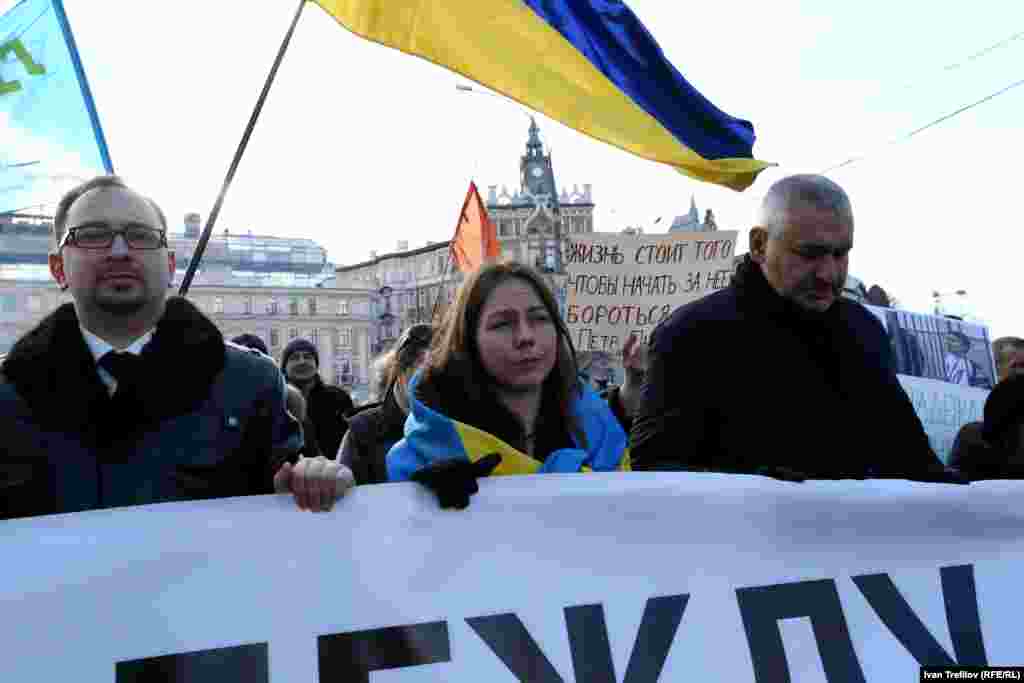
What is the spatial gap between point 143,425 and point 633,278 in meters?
6.51

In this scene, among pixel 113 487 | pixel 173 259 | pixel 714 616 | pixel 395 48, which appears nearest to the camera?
pixel 113 487

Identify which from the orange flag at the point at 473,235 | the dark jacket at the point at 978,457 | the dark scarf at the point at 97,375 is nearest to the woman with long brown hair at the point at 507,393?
the dark scarf at the point at 97,375

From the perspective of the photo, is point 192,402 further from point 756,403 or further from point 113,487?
point 756,403

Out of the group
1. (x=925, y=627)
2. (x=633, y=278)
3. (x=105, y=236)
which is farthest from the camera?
(x=633, y=278)

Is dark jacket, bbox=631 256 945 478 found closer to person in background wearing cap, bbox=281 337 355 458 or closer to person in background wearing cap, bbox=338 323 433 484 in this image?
person in background wearing cap, bbox=338 323 433 484

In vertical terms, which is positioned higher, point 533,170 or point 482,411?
point 533,170

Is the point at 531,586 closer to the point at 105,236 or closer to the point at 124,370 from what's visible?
the point at 124,370

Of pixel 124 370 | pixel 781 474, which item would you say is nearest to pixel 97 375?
pixel 124 370

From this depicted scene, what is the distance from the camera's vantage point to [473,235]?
9.04 meters

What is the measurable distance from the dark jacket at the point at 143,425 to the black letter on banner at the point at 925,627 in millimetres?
1320

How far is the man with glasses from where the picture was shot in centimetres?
217

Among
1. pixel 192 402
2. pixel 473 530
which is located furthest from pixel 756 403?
pixel 192 402

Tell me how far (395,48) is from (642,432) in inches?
79.1

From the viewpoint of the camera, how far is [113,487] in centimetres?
219
